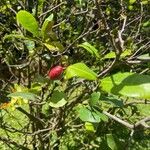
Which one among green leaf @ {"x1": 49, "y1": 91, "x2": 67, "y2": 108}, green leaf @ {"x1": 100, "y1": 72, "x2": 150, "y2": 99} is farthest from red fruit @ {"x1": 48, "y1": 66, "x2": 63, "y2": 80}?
green leaf @ {"x1": 100, "y1": 72, "x2": 150, "y2": 99}

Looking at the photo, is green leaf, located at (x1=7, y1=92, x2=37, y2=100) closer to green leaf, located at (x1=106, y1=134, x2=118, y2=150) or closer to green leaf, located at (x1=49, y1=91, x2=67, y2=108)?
green leaf, located at (x1=49, y1=91, x2=67, y2=108)

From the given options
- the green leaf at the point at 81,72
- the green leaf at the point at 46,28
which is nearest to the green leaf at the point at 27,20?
the green leaf at the point at 46,28

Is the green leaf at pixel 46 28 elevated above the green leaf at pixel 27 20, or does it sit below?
below

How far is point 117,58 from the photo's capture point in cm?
119

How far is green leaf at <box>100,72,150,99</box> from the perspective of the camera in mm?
1087

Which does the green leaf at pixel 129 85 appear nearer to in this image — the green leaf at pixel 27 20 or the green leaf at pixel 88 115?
the green leaf at pixel 88 115

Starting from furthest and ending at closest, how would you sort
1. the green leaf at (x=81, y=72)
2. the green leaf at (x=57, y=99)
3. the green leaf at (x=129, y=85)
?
the green leaf at (x=57, y=99) < the green leaf at (x=81, y=72) < the green leaf at (x=129, y=85)

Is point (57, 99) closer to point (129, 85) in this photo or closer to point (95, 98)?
point (95, 98)

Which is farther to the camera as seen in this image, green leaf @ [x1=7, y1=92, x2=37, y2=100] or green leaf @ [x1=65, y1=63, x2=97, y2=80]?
green leaf @ [x1=7, y1=92, x2=37, y2=100]

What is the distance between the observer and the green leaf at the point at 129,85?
1.09 meters

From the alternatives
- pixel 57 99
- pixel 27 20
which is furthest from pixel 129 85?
pixel 27 20

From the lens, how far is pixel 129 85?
1.13m

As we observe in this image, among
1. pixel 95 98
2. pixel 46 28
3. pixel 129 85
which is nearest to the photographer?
pixel 129 85

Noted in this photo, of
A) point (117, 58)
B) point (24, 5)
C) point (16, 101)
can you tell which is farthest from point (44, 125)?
point (117, 58)
